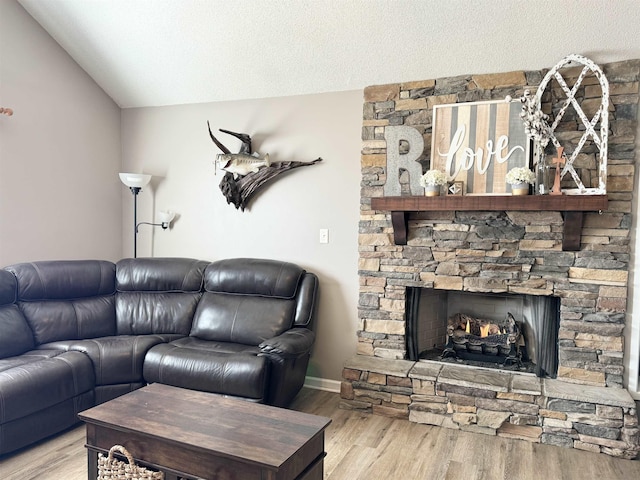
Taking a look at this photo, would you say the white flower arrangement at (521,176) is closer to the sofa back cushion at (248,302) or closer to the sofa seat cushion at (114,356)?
the sofa back cushion at (248,302)

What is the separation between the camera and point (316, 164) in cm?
370

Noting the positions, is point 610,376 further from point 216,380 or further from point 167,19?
point 167,19

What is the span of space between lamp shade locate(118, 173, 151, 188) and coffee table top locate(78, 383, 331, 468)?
2.21m

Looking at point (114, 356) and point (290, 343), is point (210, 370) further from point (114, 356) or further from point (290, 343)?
point (114, 356)

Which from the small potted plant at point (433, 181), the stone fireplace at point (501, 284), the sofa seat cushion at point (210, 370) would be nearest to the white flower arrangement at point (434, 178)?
the small potted plant at point (433, 181)

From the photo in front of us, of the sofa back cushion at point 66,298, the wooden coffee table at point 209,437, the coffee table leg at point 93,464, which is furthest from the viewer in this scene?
the sofa back cushion at point 66,298

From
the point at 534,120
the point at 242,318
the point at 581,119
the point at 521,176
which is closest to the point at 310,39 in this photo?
the point at 534,120

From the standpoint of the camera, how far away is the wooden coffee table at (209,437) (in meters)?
1.73

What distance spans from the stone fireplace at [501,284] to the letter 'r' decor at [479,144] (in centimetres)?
10

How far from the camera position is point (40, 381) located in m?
2.68

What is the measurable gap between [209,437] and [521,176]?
2.28 m

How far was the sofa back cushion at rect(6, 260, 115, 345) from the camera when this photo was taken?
3342 mm

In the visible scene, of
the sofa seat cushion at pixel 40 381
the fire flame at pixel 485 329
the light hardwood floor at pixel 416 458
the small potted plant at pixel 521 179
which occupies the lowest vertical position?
the light hardwood floor at pixel 416 458

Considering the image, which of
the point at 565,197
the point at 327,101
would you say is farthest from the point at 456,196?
the point at 327,101
